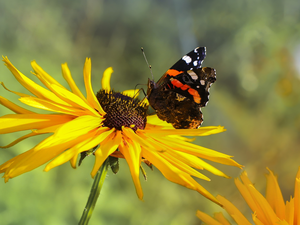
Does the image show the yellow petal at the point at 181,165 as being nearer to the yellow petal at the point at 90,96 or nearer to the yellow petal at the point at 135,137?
the yellow petal at the point at 135,137

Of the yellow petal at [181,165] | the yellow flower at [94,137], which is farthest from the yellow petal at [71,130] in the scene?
the yellow petal at [181,165]

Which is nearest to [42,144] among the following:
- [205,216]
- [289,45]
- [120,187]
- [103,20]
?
[205,216]

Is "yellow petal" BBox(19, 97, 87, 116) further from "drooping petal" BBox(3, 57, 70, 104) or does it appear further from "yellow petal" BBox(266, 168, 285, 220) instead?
"yellow petal" BBox(266, 168, 285, 220)

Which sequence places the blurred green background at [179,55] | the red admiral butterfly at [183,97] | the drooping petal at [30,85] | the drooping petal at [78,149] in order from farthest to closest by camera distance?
1. the blurred green background at [179,55]
2. the red admiral butterfly at [183,97]
3. the drooping petal at [30,85]
4. the drooping petal at [78,149]

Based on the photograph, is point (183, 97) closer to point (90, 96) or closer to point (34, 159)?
point (90, 96)

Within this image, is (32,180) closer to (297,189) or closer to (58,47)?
(58,47)

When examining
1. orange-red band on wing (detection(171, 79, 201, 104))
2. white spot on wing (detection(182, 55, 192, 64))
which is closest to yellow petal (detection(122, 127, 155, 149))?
orange-red band on wing (detection(171, 79, 201, 104))
